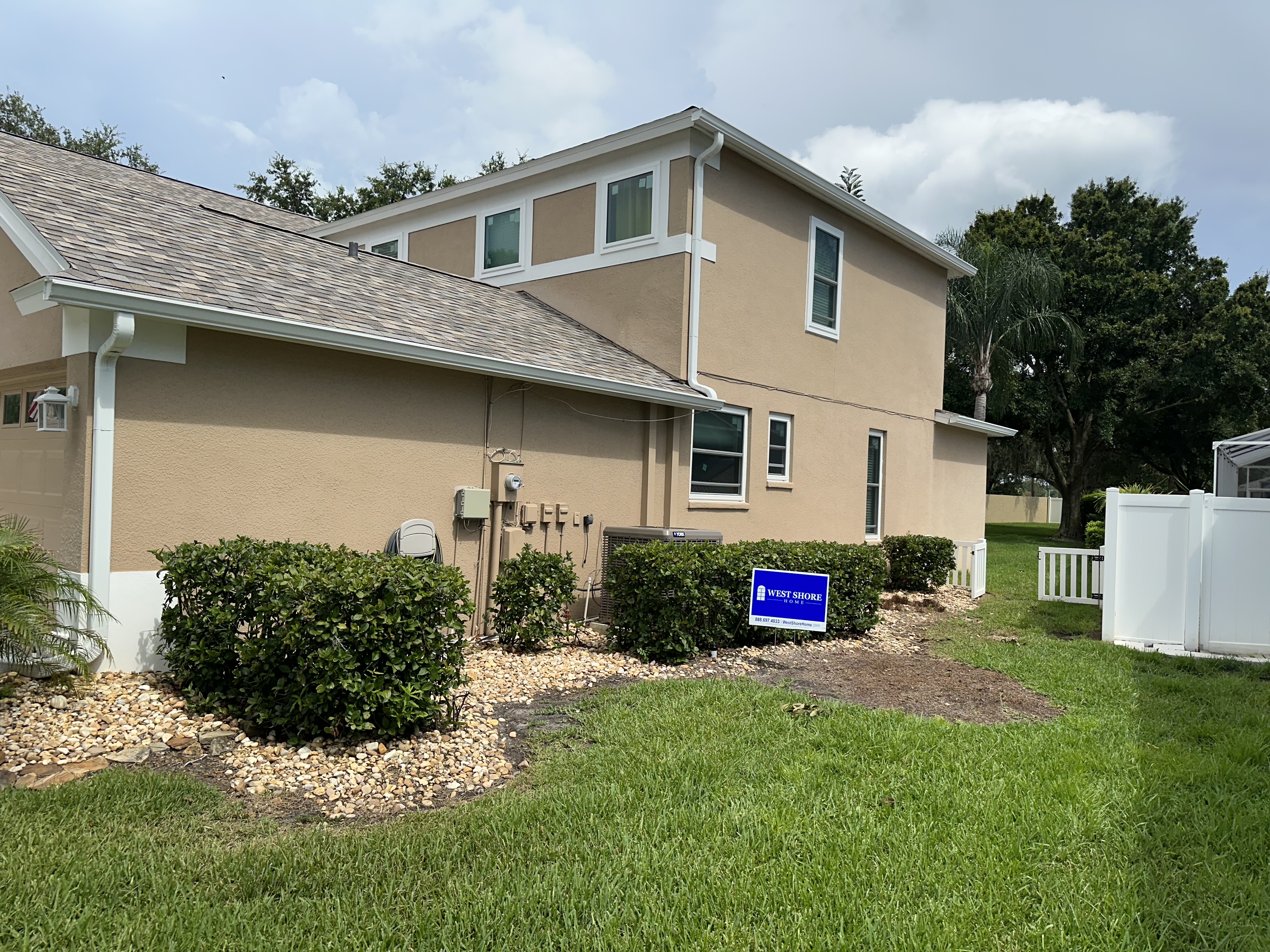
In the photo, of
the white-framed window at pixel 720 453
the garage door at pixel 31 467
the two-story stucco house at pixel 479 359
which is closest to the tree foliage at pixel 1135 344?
the two-story stucco house at pixel 479 359

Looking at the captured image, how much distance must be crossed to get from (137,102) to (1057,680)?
21.0 m

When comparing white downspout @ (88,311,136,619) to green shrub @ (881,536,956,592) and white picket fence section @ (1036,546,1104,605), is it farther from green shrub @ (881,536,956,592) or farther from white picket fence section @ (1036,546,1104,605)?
white picket fence section @ (1036,546,1104,605)

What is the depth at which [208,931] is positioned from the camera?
123 inches

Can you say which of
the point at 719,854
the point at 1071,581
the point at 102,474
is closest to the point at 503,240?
the point at 102,474

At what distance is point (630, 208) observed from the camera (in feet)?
37.2

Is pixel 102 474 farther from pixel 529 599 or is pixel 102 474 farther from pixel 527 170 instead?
pixel 527 170

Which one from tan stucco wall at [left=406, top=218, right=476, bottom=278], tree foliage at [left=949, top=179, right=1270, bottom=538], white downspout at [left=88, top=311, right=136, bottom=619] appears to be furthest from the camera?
tree foliage at [left=949, top=179, right=1270, bottom=538]

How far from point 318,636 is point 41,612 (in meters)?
1.94

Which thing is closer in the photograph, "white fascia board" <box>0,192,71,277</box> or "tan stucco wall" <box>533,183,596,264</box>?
"white fascia board" <box>0,192,71,277</box>

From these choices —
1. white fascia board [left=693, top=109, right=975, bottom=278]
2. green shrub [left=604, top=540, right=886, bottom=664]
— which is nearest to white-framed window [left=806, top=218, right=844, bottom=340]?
white fascia board [left=693, top=109, right=975, bottom=278]

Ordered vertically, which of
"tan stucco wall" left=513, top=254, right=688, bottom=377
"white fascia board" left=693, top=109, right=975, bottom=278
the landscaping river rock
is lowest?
the landscaping river rock

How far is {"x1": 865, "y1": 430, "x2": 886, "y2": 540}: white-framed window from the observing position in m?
14.7

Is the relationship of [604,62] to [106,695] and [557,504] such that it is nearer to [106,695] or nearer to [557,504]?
[557,504]

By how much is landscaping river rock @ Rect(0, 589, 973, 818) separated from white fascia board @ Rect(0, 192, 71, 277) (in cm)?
290
